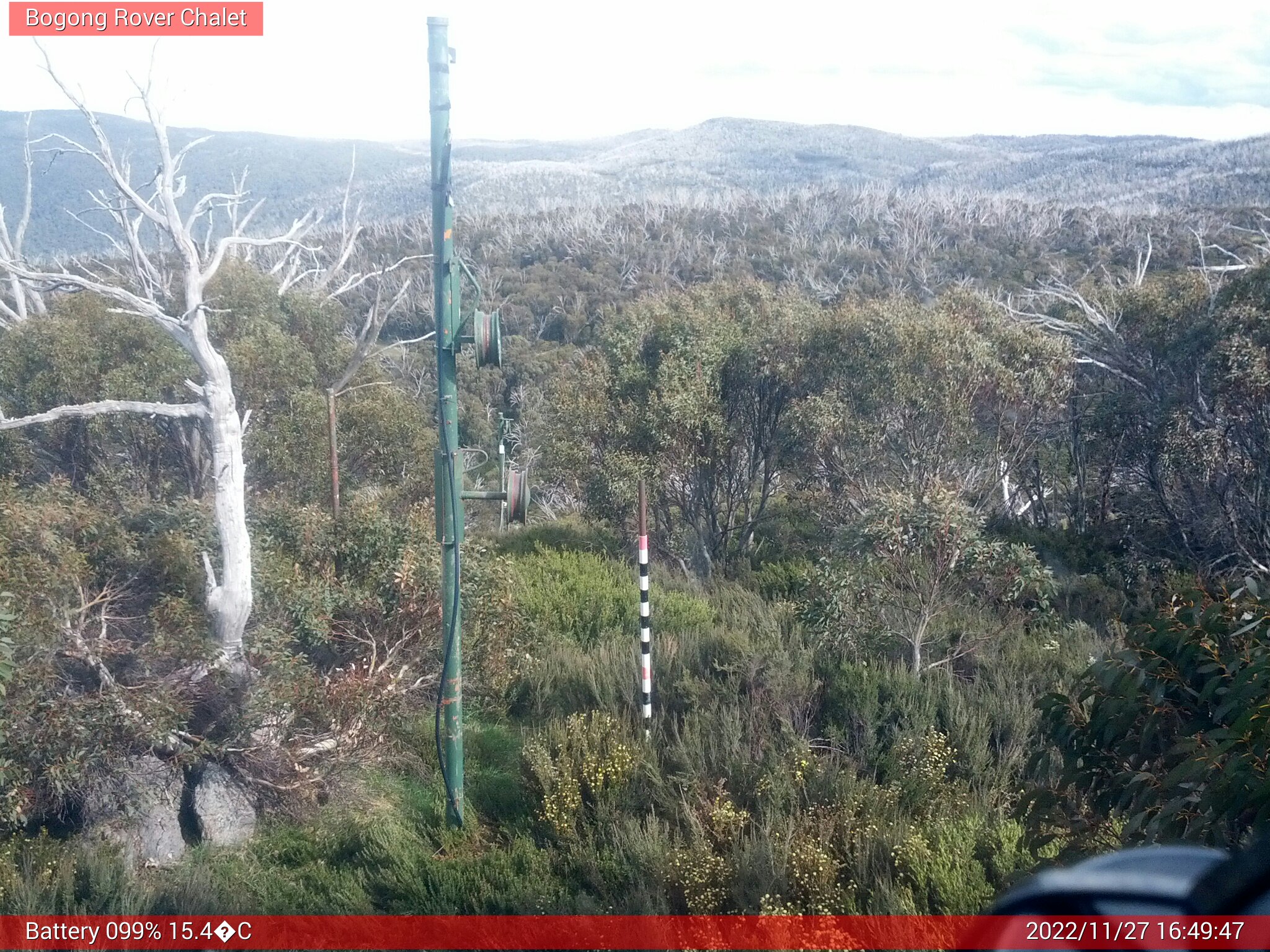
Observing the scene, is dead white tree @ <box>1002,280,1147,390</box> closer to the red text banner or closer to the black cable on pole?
the black cable on pole

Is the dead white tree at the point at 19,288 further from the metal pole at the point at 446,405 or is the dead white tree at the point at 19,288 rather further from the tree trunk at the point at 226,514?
the metal pole at the point at 446,405

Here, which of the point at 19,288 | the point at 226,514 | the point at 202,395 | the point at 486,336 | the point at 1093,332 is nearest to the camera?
the point at 486,336

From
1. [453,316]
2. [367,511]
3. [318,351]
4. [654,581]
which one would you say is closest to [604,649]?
[367,511]

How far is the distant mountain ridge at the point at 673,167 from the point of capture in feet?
94.2

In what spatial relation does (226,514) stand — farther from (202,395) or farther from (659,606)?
(659,606)

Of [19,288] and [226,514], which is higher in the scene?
[19,288]

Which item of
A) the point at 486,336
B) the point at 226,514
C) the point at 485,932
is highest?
the point at 486,336

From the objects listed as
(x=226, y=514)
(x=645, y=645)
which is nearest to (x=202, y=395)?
(x=226, y=514)

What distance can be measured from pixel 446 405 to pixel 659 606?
465 centimetres

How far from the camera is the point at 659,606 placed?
9.43 metres

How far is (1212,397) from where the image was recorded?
10.2 m

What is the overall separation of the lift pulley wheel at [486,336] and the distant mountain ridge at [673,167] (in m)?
17.9

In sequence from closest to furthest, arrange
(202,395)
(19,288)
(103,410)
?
1. (103,410)
2. (202,395)
3. (19,288)

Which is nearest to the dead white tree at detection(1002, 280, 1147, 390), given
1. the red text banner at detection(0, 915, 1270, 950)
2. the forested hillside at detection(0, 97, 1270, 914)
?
the forested hillside at detection(0, 97, 1270, 914)
